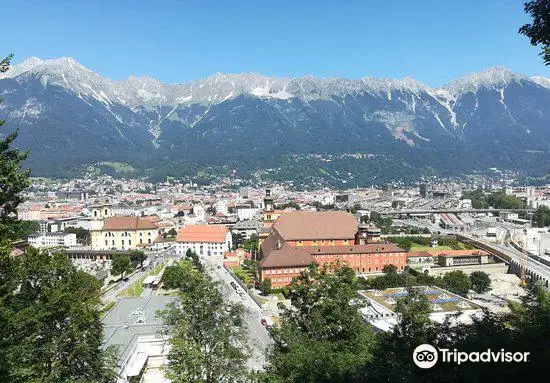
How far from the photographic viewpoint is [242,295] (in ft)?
111

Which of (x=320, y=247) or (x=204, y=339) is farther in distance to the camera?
(x=320, y=247)

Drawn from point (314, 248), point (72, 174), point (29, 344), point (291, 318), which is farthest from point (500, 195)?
point (72, 174)

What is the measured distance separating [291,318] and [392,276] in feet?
70.9

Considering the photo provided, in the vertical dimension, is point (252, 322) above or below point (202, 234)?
below

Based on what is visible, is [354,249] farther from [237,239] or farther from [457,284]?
[237,239]

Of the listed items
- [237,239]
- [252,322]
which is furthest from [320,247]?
[237,239]

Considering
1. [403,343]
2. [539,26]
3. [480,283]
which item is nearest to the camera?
[539,26]

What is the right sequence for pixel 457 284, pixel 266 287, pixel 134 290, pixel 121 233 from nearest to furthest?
pixel 457 284 → pixel 266 287 → pixel 134 290 → pixel 121 233

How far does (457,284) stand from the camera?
3438 centimetres

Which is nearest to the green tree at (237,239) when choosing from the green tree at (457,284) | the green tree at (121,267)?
the green tree at (121,267)

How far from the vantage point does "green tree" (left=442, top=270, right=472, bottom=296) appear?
112ft

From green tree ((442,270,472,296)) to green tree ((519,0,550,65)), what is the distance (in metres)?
29.6

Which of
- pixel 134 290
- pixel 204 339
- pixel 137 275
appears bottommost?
pixel 137 275

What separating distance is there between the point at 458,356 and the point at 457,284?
94.3 feet
